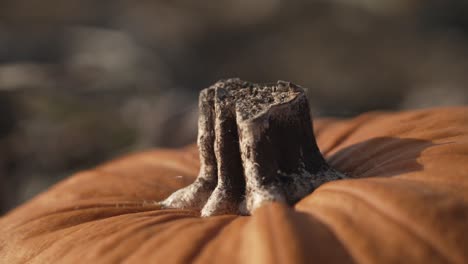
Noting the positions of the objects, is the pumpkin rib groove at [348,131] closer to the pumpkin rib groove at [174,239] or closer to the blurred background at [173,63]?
the pumpkin rib groove at [174,239]

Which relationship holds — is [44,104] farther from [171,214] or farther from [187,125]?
[171,214]

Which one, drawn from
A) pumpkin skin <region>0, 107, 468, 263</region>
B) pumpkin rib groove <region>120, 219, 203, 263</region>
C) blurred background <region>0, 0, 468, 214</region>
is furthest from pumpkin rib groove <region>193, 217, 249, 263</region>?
blurred background <region>0, 0, 468, 214</region>

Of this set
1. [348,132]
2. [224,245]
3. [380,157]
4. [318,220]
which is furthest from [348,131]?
[224,245]

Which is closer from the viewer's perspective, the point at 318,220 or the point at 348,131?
the point at 318,220

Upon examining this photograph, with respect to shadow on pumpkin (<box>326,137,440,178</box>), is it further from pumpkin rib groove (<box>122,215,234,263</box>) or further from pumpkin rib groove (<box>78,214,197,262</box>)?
pumpkin rib groove (<box>78,214,197,262</box>)

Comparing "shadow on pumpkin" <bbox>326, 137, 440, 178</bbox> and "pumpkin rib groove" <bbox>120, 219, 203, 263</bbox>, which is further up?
"shadow on pumpkin" <bbox>326, 137, 440, 178</bbox>

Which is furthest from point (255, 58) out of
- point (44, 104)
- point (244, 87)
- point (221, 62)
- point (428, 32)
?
point (244, 87)

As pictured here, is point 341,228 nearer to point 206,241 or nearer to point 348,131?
point 206,241
